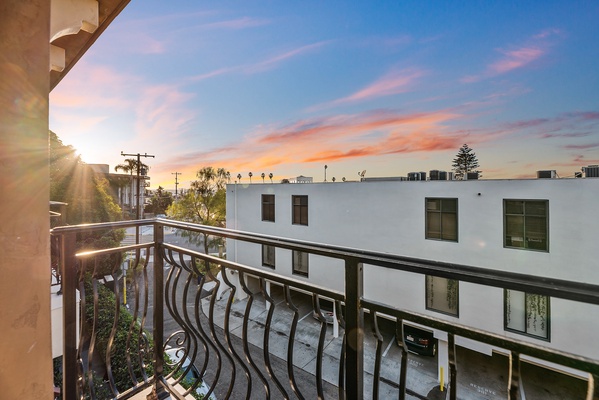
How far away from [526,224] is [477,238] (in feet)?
3.42

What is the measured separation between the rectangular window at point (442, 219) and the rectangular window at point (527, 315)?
6.12 ft

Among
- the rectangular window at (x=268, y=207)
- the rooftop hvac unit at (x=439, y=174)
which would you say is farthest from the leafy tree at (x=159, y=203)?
the rooftop hvac unit at (x=439, y=174)

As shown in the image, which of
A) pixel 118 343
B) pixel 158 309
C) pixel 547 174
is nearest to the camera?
pixel 158 309

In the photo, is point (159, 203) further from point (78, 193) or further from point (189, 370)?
point (189, 370)

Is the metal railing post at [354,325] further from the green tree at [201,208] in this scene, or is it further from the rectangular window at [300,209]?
the green tree at [201,208]

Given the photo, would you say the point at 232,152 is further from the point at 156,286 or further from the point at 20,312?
the point at 20,312

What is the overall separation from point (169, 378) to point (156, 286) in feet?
2.03

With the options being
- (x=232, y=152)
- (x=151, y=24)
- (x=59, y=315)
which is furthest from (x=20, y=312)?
(x=232, y=152)

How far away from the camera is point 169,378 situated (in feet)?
5.67

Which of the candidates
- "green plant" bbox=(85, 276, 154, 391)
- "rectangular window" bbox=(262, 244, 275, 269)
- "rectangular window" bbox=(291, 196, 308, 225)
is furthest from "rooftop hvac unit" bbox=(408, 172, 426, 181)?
"green plant" bbox=(85, 276, 154, 391)

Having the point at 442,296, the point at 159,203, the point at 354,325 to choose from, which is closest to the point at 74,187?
the point at 354,325

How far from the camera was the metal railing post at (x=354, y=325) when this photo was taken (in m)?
0.85

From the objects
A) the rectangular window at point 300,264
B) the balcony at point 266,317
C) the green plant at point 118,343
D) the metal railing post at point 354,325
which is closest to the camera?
the balcony at point 266,317

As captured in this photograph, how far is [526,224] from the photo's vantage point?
6152mm
